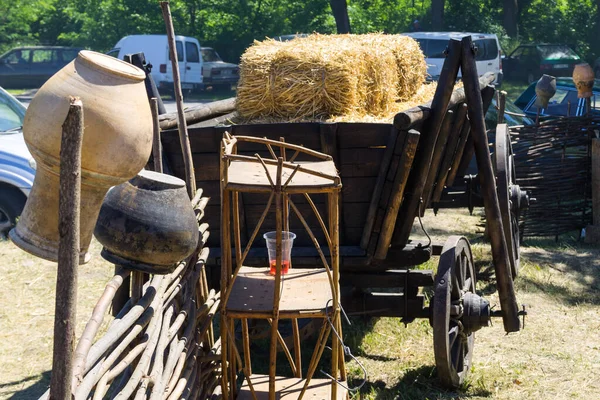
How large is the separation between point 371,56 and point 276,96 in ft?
3.16

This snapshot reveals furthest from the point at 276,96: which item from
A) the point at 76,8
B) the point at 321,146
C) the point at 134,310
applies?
the point at 76,8

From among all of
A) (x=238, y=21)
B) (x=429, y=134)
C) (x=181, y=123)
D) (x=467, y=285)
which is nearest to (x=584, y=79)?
(x=467, y=285)

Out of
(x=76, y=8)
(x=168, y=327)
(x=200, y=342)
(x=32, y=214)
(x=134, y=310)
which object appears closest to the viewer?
(x=32, y=214)

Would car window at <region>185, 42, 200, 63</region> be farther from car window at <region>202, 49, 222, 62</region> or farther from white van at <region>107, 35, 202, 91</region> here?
car window at <region>202, 49, 222, 62</region>

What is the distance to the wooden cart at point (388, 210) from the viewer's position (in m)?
4.31

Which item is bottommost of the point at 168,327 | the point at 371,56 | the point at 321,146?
the point at 168,327

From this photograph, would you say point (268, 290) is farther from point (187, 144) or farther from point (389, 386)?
point (389, 386)

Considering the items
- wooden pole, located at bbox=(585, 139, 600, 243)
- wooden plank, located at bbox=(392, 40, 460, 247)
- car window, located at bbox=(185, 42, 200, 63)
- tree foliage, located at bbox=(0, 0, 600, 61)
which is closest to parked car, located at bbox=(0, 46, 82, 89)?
tree foliage, located at bbox=(0, 0, 600, 61)

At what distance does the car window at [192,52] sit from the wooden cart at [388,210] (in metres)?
20.6

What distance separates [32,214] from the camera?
2.57 meters

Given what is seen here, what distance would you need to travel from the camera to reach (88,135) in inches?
93.1

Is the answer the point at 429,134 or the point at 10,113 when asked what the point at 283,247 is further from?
the point at 10,113

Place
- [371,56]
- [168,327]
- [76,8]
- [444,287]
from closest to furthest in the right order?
[168,327] < [444,287] < [371,56] < [76,8]

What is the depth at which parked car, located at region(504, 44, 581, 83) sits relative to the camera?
26391 mm
